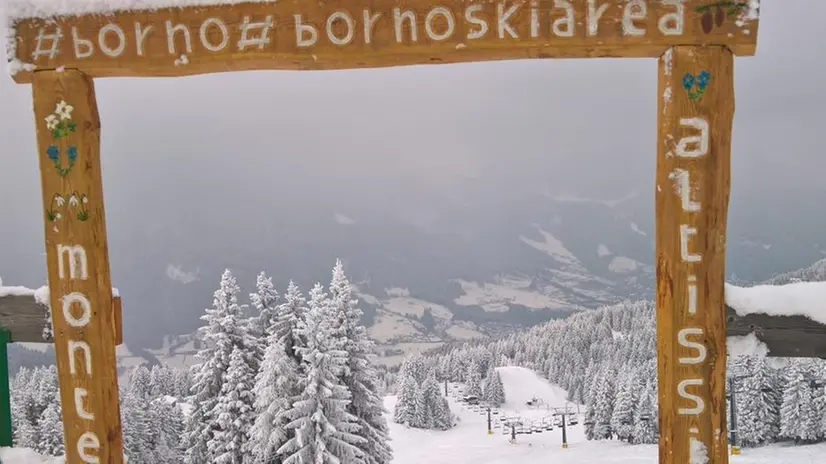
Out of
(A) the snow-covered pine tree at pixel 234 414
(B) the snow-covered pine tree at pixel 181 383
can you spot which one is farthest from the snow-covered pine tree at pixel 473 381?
(A) the snow-covered pine tree at pixel 234 414

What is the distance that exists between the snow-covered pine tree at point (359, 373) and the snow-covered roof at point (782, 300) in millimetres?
15059

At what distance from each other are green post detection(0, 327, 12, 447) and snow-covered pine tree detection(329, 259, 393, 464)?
13.4 meters

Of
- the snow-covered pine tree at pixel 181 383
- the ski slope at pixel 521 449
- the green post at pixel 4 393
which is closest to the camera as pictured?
the green post at pixel 4 393

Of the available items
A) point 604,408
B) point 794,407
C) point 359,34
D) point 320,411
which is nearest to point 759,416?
point 794,407

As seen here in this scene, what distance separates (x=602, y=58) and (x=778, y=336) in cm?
187

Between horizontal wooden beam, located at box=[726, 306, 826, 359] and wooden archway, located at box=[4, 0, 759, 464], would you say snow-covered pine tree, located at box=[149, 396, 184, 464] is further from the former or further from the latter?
horizontal wooden beam, located at box=[726, 306, 826, 359]

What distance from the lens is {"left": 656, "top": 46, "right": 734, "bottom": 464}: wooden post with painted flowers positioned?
11.1 ft

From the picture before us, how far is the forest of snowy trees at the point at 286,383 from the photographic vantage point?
53.4 feet

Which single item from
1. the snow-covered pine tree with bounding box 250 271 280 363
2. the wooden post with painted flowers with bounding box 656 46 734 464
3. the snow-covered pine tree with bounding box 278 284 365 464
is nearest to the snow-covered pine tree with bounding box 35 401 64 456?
the snow-covered pine tree with bounding box 250 271 280 363

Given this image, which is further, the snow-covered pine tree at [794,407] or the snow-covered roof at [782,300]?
the snow-covered pine tree at [794,407]

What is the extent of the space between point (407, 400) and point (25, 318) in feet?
A: 191

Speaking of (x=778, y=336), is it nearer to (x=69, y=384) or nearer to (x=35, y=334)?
(x=69, y=384)

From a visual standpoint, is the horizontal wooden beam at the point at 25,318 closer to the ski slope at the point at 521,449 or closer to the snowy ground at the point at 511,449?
the snowy ground at the point at 511,449

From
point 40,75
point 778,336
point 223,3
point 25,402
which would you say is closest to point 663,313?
point 778,336
